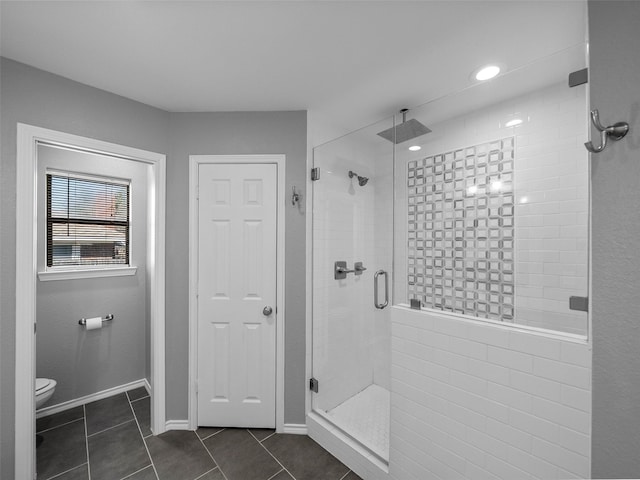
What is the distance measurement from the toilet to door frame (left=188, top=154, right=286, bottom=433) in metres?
0.97

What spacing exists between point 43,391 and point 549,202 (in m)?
3.28

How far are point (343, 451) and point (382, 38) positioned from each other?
2457 mm

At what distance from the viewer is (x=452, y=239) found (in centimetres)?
138

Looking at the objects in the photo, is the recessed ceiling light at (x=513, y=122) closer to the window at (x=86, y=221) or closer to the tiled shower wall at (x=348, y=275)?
the tiled shower wall at (x=348, y=275)

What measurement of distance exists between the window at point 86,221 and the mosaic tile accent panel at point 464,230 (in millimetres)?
2736

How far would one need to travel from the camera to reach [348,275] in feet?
7.27

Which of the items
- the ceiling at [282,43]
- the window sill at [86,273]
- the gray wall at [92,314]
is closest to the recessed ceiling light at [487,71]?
the ceiling at [282,43]

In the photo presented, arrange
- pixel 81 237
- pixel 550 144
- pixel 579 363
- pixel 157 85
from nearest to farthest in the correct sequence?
pixel 579 363 < pixel 550 144 < pixel 157 85 < pixel 81 237

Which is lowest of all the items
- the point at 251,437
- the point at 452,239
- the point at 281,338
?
the point at 251,437

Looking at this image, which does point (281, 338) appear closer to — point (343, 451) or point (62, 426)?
point (343, 451)

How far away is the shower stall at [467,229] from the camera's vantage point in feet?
3.61

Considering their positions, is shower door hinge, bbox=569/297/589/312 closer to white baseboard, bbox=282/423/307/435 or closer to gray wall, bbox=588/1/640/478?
Result: gray wall, bbox=588/1/640/478

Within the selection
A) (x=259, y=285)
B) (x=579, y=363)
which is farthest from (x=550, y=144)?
(x=259, y=285)

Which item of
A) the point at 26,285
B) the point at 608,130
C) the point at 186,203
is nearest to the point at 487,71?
the point at 608,130
